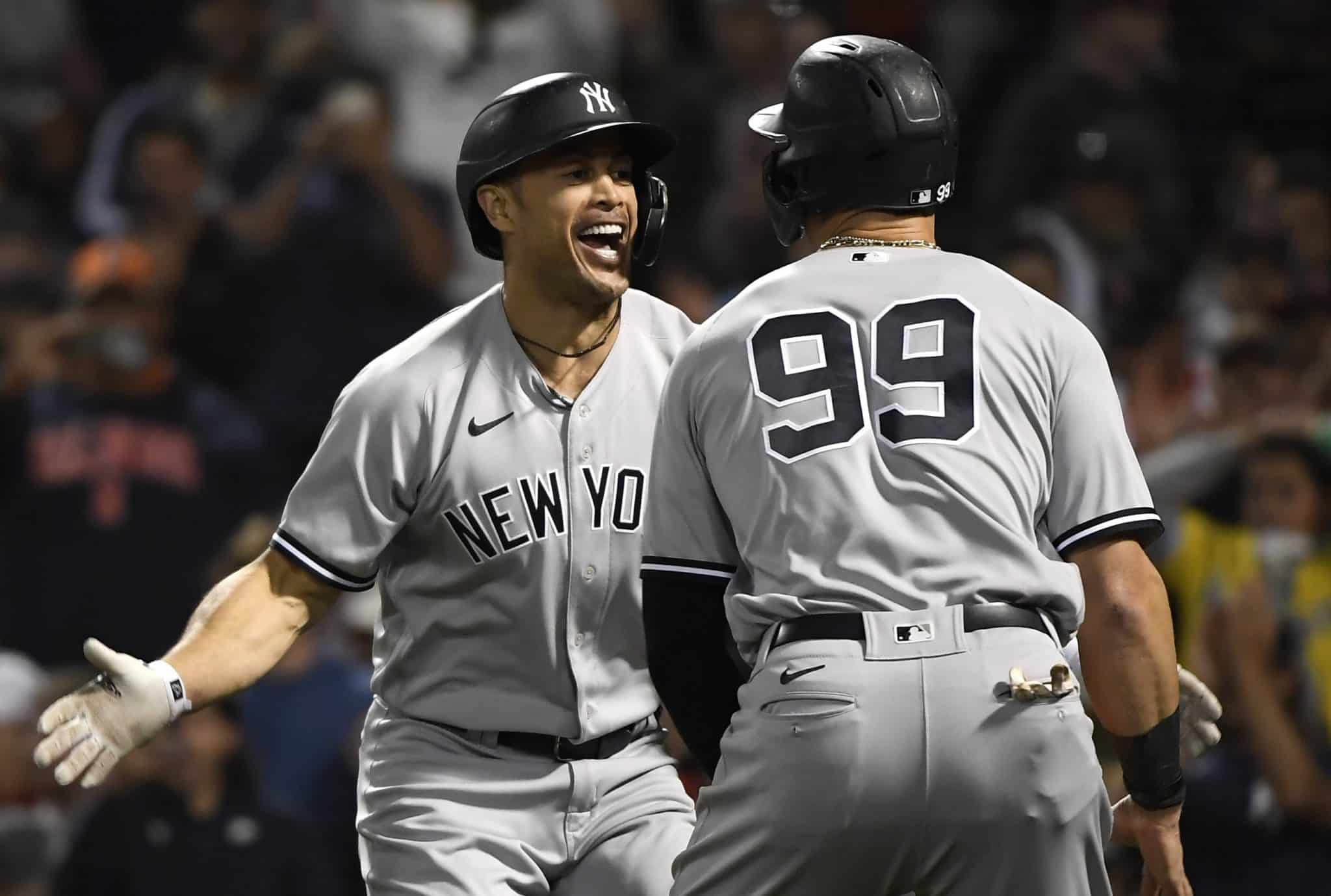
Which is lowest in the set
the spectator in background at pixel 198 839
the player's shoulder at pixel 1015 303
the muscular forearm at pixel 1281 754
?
the muscular forearm at pixel 1281 754

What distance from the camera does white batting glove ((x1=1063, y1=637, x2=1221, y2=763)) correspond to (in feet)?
10.1

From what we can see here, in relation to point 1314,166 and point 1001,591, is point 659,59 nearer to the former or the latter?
point 1314,166

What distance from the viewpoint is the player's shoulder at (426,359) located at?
3.35 m

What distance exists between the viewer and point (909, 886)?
2615mm

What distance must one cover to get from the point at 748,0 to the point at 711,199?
851 millimetres

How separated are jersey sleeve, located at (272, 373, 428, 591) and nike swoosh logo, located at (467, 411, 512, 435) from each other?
0.32 ft

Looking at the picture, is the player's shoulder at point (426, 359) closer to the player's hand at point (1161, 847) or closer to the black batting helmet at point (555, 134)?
the black batting helmet at point (555, 134)

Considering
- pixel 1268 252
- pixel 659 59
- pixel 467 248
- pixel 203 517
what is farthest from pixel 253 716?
pixel 1268 252

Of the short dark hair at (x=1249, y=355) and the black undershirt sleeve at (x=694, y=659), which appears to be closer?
the black undershirt sleeve at (x=694, y=659)

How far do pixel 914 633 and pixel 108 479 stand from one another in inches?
190

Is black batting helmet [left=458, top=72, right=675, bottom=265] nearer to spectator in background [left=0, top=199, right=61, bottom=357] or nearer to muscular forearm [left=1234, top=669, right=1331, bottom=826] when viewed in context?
muscular forearm [left=1234, top=669, right=1331, bottom=826]

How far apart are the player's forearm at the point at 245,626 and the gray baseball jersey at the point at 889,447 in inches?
31.3

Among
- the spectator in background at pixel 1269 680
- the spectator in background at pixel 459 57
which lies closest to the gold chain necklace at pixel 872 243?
the spectator in background at pixel 1269 680

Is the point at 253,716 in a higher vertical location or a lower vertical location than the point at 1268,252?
lower
